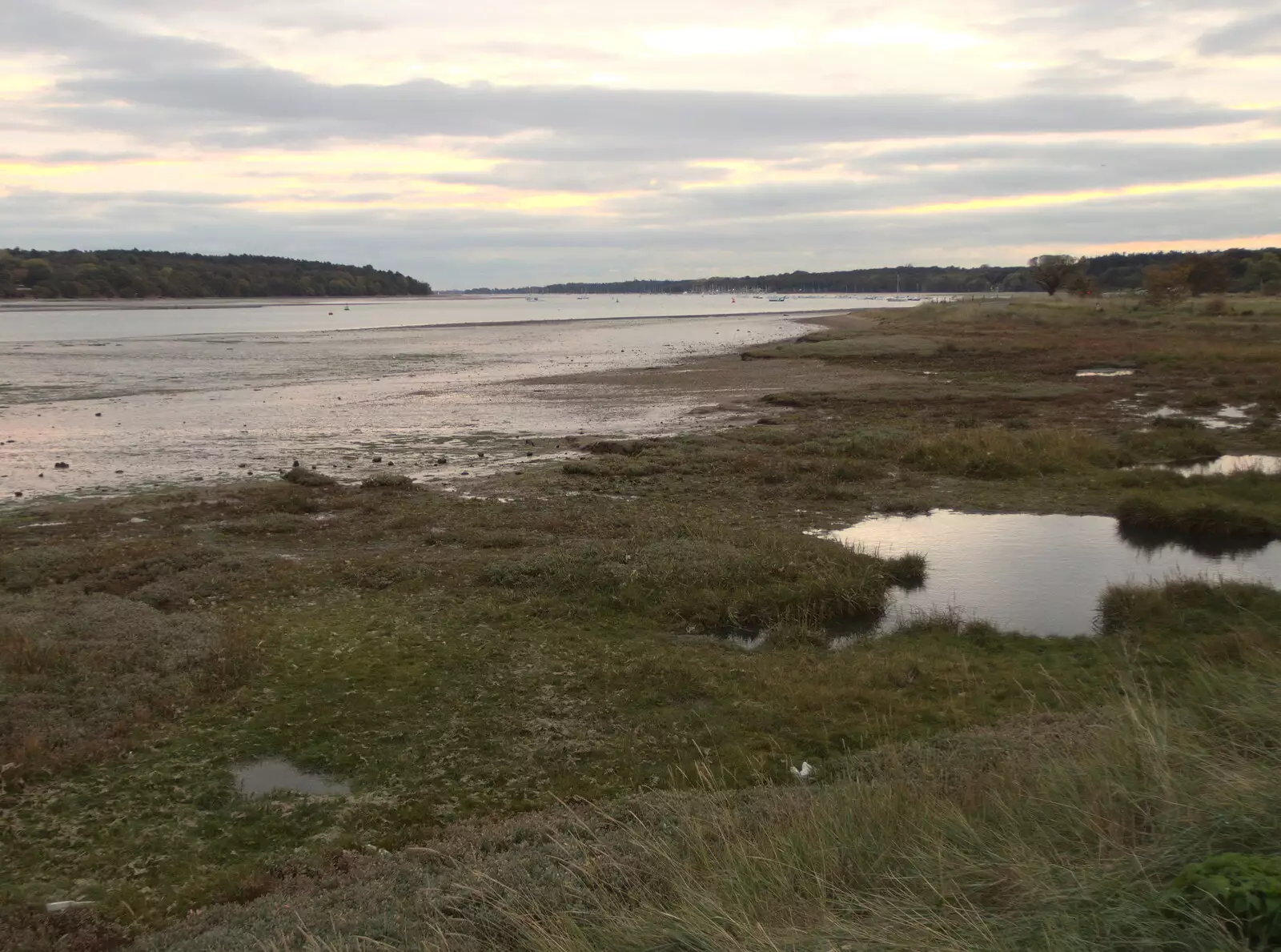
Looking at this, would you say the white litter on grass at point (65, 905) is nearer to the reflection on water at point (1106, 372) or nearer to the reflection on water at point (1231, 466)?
the reflection on water at point (1231, 466)

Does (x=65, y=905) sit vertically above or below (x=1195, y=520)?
below

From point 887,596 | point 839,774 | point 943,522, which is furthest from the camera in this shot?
point 943,522

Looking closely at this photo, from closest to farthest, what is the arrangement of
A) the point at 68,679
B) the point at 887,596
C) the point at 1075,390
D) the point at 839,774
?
the point at 839,774 → the point at 68,679 → the point at 887,596 → the point at 1075,390

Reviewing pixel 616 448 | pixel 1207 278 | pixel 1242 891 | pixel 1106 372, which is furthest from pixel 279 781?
pixel 1207 278

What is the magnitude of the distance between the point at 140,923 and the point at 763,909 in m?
4.59

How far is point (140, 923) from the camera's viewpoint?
6.38 metres

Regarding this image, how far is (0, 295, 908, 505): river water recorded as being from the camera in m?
26.6

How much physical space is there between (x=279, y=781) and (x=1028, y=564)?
12.6 meters

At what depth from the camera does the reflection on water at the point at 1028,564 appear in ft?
44.2

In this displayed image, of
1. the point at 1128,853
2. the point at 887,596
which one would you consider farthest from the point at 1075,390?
the point at 1128,853

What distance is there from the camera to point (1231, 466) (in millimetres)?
23172

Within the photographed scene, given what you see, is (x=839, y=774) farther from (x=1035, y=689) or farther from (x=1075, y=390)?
(x=1075, y=390)

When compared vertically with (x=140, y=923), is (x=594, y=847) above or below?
above

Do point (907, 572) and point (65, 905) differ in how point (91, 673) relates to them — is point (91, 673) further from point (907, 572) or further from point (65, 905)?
point (907, 572)
